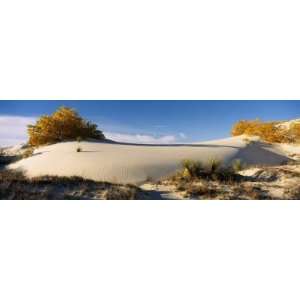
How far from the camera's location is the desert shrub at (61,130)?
10.2 meters

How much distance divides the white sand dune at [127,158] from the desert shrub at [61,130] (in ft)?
2.82

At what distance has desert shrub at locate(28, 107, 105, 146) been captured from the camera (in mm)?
10242

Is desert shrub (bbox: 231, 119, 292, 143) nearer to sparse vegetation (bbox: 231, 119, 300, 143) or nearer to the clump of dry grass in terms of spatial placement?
sparse vegetation (bbox: 231, 119, 300, 143)

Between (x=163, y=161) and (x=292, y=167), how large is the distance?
11.1ft

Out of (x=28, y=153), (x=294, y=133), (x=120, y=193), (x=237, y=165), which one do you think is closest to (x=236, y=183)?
(x=237, y=165)

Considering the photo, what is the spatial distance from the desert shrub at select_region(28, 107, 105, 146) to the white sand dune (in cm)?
86

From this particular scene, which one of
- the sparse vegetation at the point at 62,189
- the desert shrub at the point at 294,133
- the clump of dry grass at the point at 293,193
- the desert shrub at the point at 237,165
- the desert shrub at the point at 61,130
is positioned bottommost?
the clump of dry grass at the point at 293,193

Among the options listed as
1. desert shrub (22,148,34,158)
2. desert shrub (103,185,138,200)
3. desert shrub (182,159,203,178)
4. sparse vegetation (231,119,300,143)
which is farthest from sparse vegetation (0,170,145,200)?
sparse vegetation (231,119,300,143)

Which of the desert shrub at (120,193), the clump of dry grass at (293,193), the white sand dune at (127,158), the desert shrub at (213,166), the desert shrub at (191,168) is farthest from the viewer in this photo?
the desert shrub at (213,166)

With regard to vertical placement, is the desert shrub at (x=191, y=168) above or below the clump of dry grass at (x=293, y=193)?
above

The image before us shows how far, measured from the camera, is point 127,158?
27.0 feet

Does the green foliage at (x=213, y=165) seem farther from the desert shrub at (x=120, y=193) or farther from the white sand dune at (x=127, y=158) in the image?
the desert shrub at (x=120, y=193)

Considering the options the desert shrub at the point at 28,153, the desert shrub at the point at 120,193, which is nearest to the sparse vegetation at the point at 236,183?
the desert shrub at the point at 120,193
